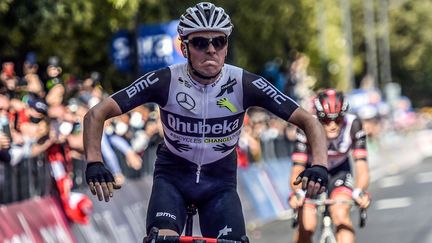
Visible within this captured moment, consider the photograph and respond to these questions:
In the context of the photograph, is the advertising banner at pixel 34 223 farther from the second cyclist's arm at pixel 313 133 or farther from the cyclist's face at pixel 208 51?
the second cyclist's arm at pixel 313 133

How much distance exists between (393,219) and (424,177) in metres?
12.4

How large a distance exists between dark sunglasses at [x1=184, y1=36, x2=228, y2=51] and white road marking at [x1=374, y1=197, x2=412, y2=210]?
1464 centimetres

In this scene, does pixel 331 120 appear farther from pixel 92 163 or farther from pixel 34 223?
pixel 92 163

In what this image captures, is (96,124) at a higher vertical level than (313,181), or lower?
higher

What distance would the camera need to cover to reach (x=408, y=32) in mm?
105312

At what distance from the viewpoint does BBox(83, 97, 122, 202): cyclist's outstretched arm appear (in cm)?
700

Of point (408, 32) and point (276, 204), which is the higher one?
point (408, 32)

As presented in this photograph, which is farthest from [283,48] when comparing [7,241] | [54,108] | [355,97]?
[7,241]

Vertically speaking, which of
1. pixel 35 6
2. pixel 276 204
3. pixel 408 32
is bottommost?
pixel 276 204

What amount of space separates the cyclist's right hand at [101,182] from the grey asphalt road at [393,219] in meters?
9.35

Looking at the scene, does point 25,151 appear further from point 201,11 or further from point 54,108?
point 201,11

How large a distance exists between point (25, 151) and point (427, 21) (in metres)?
96.4

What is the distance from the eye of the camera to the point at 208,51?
7602mm

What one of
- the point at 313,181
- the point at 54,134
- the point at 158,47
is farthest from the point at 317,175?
the point at 158,47
